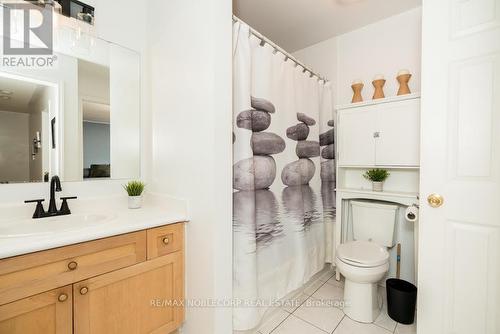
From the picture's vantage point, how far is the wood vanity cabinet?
0.82 m

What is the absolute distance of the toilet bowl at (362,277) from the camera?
152 centimetres

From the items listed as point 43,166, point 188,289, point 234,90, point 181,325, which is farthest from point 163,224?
point 234,90

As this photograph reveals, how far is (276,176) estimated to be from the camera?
1658 mm

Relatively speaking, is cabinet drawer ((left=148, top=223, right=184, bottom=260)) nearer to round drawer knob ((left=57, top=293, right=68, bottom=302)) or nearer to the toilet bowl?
round drawer knob ((left=57, top=293, right=68, bottom=302))

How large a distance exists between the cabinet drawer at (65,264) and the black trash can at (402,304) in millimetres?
1680

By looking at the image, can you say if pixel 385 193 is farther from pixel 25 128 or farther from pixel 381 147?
pixel 25 128

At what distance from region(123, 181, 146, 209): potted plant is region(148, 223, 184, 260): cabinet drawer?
38cm

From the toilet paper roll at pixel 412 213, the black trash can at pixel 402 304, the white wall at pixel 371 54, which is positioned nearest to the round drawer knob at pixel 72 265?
the black trash can at pixel 402 304

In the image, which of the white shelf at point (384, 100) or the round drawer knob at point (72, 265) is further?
the white shelf at point (384, 100)

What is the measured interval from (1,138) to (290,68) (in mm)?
1859

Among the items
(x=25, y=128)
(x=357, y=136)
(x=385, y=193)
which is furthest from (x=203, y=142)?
(x=385, y=193)

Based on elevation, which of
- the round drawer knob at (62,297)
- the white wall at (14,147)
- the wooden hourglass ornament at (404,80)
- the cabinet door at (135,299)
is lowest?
the cabinet door at (135,299)

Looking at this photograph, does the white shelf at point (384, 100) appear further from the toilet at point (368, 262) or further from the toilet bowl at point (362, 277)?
the toilet bowl at point (362, 277)

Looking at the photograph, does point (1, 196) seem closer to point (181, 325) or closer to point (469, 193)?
point (181, 325)
